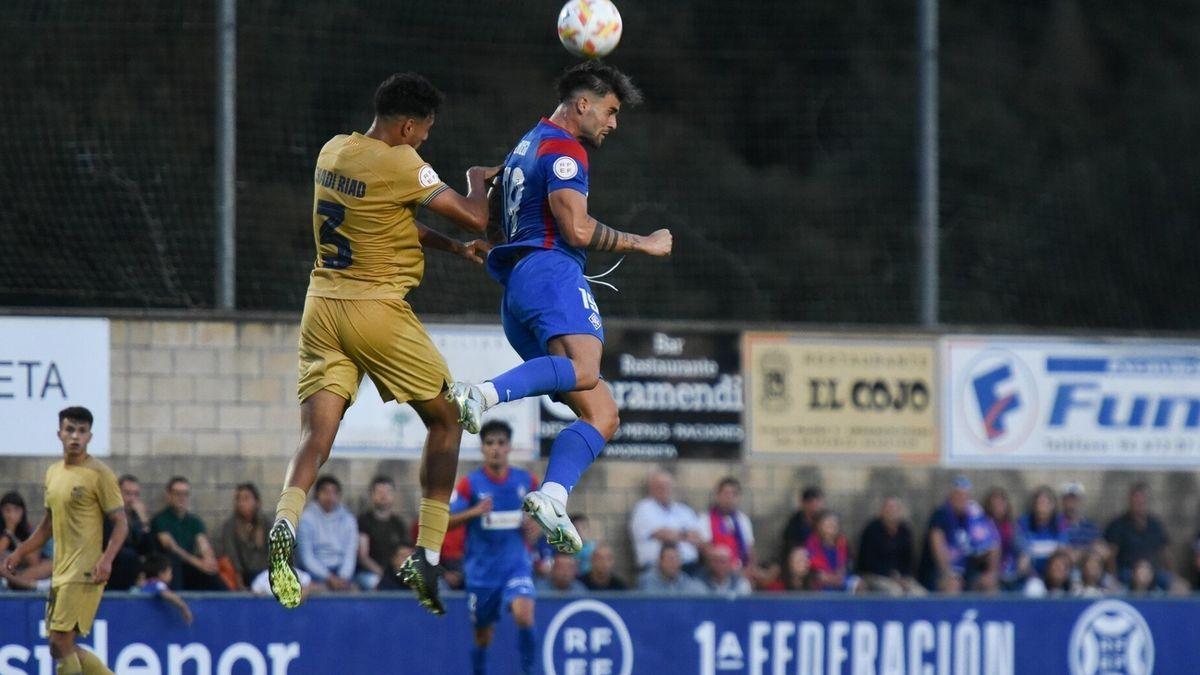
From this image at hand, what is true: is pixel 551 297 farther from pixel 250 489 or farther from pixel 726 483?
pixel 726 483

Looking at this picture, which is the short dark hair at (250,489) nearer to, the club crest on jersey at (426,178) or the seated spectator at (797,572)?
the seated spectator at (797,572)

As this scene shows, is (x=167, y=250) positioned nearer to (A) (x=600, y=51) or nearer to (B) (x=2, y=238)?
(B) (x=2, y=238)

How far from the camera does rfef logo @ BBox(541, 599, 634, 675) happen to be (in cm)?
1401

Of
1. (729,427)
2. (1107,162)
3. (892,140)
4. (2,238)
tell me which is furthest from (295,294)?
(1107,162)

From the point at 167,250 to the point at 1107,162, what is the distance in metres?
10.2

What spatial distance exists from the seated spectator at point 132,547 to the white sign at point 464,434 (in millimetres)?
2118

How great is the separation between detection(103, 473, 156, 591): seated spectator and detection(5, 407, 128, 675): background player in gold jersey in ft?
2.73

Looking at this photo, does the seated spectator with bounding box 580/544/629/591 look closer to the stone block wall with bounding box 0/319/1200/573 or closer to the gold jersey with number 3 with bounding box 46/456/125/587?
the stone block wall with bounding box 0/319/1200/573

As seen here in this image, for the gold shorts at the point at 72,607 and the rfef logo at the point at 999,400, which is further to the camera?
the rfef logo at the point at 999,400

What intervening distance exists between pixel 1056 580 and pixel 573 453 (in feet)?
30.2

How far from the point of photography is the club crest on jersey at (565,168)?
866cm

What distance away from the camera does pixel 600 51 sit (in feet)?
30.7

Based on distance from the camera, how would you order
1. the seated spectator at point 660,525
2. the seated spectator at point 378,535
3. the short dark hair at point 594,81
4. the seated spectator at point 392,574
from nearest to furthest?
the short dark hair at point 594,81
the seated spectator at point 392,574
the seated spectator at point 378,535
the seated spectator at point 660,525

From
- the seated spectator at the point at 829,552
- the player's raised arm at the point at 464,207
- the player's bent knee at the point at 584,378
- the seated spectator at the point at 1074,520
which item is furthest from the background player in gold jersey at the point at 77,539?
the seated spectator at the point at 1074,520
